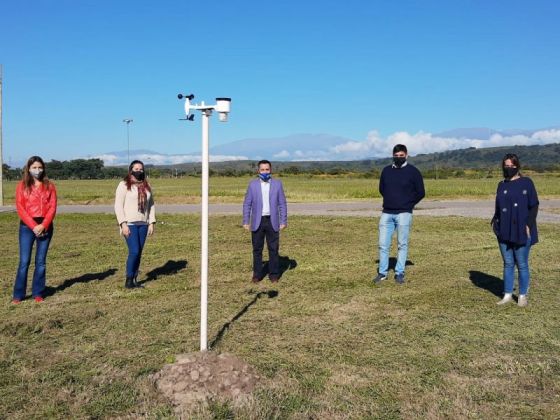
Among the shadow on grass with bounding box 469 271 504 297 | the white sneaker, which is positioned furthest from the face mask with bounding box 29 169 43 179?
the shadow on grass with bounding box 469 271 504 297

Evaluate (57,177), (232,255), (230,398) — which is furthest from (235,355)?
(57,177)

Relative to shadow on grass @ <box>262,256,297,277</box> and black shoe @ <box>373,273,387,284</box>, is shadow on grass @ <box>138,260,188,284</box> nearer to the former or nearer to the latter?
shadow on grass @ <box>262,256,297,277</box>

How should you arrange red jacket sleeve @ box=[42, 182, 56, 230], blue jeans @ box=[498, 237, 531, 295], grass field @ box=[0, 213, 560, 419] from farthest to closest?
red jacket sleeve @ box=[42, 182, 56, 230]
blue jeans @ box=[498, 237, 531, 295]
grass field @ box=[0, 213, 560, 419]

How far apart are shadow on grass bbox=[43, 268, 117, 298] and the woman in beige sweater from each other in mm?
992

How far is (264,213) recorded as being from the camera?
27.7ft

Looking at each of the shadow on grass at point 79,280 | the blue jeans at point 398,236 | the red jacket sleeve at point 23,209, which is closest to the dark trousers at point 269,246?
the blue jeans at point 398,236

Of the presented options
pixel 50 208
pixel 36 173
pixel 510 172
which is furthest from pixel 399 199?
pixel 36 173

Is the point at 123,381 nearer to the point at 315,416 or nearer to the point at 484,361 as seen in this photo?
the point at 315,416

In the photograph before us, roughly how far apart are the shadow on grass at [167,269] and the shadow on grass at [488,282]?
4975 mm

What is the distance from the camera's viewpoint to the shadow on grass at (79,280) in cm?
789

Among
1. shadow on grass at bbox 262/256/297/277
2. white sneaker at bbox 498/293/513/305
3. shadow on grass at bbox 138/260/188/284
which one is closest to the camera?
white sneaker at bbox 498/293/513/305

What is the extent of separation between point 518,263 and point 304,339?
10.7ft

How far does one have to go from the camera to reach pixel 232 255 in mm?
11156

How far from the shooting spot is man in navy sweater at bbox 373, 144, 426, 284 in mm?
8250
